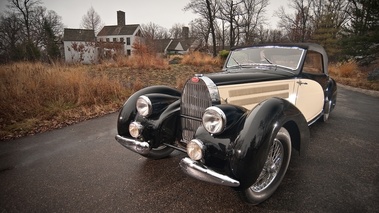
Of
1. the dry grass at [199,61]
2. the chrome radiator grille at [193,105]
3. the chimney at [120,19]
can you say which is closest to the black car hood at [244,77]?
the chrome radiator grille at [193,105]

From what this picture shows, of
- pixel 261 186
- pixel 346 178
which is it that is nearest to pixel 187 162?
pixel 261 186

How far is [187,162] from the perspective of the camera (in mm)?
1874

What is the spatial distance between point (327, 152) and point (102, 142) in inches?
148

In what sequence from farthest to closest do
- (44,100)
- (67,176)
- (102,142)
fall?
1. (44,100)
2. (102,142)
3. (67,176)

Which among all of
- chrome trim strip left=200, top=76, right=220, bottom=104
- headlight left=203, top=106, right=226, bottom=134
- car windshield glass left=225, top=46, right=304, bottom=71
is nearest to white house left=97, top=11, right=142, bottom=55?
car windshield glass left=225, top=46, right=304, bottom=71

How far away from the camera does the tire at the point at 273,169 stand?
206 cm

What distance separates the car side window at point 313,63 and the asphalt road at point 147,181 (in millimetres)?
1260

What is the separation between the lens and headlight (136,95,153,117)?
2.57 m

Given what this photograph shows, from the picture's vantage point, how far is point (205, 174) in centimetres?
177

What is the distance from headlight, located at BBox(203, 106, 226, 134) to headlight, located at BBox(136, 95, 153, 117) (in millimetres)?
868

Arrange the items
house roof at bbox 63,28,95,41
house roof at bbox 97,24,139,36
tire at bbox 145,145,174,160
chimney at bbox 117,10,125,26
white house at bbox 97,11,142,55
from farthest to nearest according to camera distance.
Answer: chimney at bbox 117,10,125,26
house roof at bbox 97,24,139,36
white house at bbox 97,11,142,55
house roof at bbox 63,28,95,41
tire at bbox 145,145,174,160

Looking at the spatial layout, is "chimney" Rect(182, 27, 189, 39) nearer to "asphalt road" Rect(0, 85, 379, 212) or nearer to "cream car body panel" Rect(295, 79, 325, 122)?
"cream car body panel" Rect(295, 79, 325, 122)

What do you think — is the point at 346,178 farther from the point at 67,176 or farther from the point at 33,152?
the point at 33,152

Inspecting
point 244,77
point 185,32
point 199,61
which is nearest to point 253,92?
point 244,77
